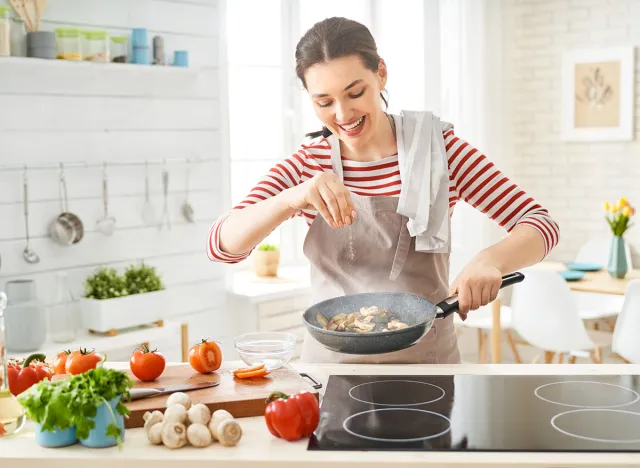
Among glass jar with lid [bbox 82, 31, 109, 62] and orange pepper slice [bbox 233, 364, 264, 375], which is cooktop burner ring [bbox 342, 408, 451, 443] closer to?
orange pepper slice [bbox 233, 364, 264, 375]

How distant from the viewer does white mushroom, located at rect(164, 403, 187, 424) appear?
63.9 inches

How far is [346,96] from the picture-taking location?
Result: 7.04 ft

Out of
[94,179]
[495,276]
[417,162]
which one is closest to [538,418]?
[495,276]

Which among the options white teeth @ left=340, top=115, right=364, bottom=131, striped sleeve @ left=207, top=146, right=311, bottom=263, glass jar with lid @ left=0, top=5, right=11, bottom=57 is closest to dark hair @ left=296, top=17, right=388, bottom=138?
white teeth @ left=340, top=115, right=364, bottom=131

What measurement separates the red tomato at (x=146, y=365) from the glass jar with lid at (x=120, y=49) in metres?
2.11

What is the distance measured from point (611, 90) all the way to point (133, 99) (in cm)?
312

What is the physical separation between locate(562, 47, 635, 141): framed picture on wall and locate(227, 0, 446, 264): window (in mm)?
1075

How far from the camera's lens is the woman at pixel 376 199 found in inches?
85.0

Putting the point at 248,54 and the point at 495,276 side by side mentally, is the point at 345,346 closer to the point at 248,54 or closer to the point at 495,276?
the point at 495,276

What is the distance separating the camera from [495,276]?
1996 millimetres

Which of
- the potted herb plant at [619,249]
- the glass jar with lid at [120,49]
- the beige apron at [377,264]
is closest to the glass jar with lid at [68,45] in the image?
the glass jar with lid at [120,49]

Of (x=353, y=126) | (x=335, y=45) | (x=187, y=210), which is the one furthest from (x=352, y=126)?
(x=187, y=210)

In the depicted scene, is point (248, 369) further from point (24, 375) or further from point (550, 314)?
point (550, 314)

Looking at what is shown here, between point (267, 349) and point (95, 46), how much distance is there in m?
2.05
